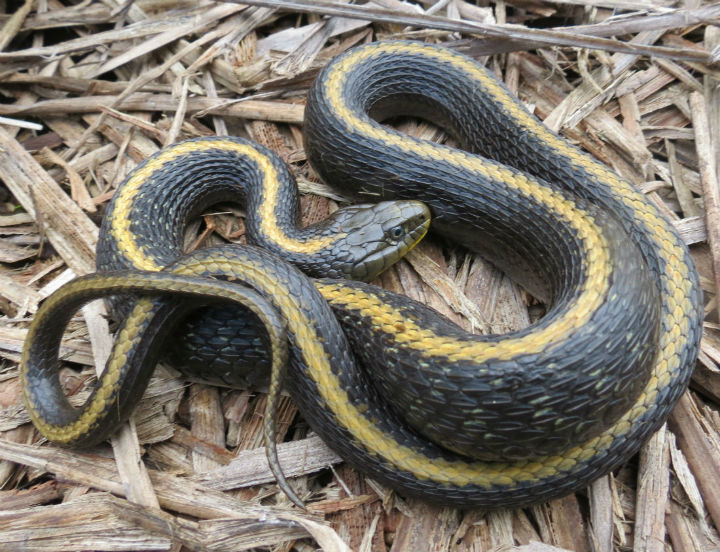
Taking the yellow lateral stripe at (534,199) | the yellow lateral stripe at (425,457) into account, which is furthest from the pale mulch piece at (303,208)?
the yellow lateral stripe at (534,199)

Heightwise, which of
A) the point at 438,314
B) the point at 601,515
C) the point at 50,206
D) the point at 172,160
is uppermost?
the point at 172,160

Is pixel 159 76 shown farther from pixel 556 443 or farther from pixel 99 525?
pixel 556 443

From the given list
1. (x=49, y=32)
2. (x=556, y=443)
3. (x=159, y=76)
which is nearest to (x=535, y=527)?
(x=556, y=443)

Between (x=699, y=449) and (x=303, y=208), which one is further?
(x=303, y=208)

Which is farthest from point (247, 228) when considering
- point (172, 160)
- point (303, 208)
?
point (172, 160)

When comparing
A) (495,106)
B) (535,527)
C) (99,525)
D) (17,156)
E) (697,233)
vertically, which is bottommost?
(535,527)

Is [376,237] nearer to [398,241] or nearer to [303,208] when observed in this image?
[398,241]

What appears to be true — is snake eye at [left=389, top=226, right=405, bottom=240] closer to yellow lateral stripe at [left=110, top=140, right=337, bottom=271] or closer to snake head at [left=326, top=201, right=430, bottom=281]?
snake head at [left=326, top=201, right=430, bottom=281]

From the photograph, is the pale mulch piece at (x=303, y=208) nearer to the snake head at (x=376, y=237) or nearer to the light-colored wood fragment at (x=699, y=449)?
the light-colored wood fragment at (x=699, y=449)

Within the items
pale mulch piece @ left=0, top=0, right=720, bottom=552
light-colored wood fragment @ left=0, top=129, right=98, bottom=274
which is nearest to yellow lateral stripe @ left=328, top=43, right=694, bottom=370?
pale mulch piece @ left=0, top=0, right=720, bottom=552
